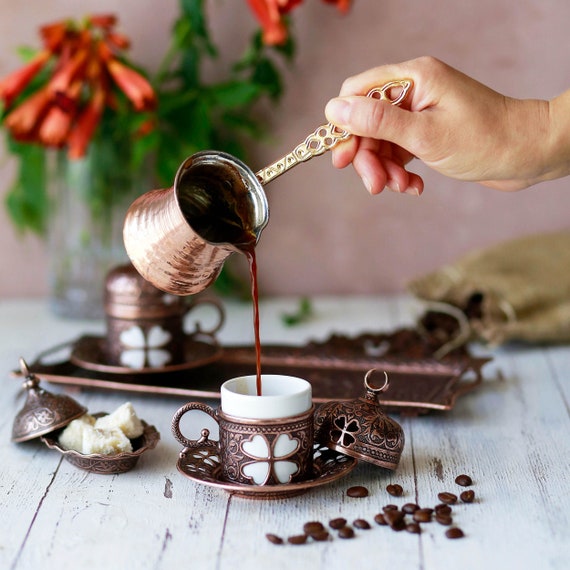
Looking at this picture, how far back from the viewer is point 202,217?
1.27 metres

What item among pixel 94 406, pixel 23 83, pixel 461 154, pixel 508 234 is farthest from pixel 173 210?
pixel 508 234

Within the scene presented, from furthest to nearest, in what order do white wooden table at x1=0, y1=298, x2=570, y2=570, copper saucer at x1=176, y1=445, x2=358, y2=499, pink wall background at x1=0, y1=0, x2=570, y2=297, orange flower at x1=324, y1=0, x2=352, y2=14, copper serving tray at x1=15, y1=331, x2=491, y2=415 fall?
pink wall background at x1=0, y1=0, x2=570, y2=297 → orange flower at x1=324, y1=0, x2=352, y2=14 → copper serving tray at x1=15, y1=331, x2=491, y2=415 → copper saucer at x1=176, y1=445, x2=358, y2=499 → white wooden table at x1=0, y1=298, x2=570, y2=570

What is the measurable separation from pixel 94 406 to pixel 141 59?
1108 mm

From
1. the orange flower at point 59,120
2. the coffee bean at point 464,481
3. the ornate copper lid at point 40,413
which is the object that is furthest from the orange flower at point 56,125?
the coffee bean at point 464,481

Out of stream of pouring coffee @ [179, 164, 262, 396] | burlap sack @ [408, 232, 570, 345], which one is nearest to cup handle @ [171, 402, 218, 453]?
stream of pouring coffee @ [179, 164, 262, 396]

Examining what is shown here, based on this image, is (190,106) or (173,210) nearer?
(173,210)

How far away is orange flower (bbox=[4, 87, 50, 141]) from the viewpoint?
1.98m

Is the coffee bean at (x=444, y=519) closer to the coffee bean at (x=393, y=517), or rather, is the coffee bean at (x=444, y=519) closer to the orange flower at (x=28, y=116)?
the coffee bean at (x=393, y=517)

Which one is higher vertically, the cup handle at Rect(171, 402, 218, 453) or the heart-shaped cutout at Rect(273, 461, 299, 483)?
the cup handle at Rect(171, 402, 218, 453)

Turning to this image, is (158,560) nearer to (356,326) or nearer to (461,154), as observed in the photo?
(461,154)

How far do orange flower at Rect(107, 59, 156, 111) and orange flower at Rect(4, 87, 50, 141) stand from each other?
0.52 ft

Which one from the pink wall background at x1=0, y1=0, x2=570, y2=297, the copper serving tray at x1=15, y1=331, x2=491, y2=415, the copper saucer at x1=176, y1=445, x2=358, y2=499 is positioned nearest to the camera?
the copper saucer at x1=176, y1=445, x2=358, y2=499

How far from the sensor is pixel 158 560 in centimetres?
101

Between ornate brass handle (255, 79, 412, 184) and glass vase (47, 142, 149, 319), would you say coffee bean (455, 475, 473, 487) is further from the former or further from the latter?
glass vase (47, 142, 149, 319)
